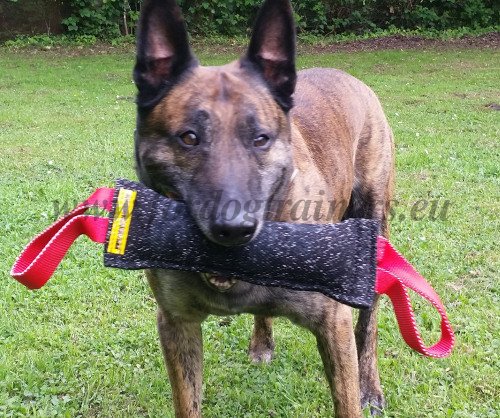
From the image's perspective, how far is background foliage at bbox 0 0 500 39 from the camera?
20000 millimetres

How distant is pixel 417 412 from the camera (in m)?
3.35

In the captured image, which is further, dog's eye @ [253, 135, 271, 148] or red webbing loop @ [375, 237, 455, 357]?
red webbing loop @ [375, 237, 455, 357]

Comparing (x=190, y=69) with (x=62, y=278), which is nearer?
(x=190, y=69)

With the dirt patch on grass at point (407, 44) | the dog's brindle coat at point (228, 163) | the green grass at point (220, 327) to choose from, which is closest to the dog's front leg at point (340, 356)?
the dog's brindle coat at point (228, 163)

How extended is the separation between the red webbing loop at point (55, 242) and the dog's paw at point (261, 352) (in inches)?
63.2

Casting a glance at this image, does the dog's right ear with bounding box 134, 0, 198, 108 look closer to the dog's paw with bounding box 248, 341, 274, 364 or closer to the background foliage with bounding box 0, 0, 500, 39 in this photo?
the dog's paw with bounding box 248, 341, 274, 364

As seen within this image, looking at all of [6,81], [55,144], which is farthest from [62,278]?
[6,81]

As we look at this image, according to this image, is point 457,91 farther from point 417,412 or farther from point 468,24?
point 417,412

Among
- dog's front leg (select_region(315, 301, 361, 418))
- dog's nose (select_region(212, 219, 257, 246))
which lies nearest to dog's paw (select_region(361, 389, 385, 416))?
dog's front leg (select_region(315, 301, 361, 418))

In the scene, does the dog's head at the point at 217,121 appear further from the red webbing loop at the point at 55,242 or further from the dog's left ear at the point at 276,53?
the red webbing loop at the point at 55,242

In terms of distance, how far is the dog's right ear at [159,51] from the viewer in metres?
2.68

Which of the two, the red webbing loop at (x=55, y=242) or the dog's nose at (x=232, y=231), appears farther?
the red webbing loop at (x=55, y=242)

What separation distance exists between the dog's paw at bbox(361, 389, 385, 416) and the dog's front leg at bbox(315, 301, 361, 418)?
2.03 feet

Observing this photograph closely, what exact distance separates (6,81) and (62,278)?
11870mm
